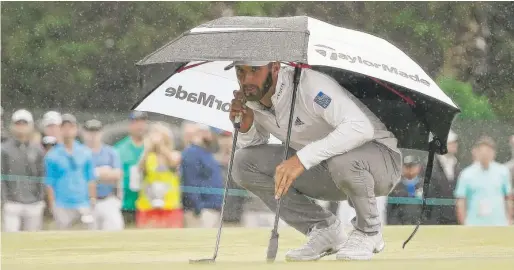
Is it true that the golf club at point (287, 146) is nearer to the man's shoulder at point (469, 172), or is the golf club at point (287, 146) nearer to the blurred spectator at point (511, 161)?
the man's shoulder at point (469, 172)

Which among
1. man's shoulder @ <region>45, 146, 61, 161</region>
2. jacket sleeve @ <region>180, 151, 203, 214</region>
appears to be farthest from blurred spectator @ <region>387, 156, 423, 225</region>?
man's shoulder @ <region>45, 146, 61, 161</region>

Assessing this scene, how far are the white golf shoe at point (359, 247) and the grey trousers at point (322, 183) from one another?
39 millimetres

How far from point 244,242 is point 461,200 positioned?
467cm

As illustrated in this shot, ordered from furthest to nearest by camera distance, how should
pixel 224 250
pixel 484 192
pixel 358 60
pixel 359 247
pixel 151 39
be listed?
pixel 151 39, pixel 484 192, pixel 224 250, pixel 359 247, pixel 358 60

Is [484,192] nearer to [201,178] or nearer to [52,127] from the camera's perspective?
[201,178]

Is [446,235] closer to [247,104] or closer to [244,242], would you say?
[244,242]

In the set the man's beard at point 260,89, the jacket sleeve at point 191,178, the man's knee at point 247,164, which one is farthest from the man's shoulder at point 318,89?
the jacket sleeve at point 191,178

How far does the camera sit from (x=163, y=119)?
56.7ft

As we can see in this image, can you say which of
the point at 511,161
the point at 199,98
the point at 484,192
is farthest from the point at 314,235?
the point at 511,161

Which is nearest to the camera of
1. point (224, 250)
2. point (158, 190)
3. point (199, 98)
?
point (199, 98)

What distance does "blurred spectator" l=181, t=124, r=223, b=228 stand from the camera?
14.3m

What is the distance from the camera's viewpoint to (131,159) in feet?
47.1

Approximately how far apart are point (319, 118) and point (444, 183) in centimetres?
742

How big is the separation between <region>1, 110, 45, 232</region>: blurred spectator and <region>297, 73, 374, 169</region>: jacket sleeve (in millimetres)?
6499
